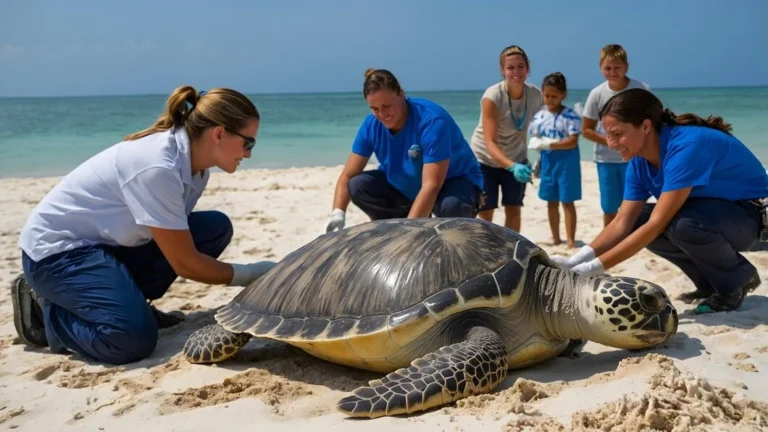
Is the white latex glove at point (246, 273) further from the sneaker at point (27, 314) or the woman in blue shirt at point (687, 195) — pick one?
the woman in blue shirt at point (687, 195)

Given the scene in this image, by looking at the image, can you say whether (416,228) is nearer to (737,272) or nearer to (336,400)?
(336,400)

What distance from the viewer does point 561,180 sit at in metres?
4.89

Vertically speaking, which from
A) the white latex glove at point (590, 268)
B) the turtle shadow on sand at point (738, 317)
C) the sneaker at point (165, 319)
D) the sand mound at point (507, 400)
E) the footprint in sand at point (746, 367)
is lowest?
the sneaker at point (165, 319)

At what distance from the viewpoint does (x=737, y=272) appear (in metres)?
3.07

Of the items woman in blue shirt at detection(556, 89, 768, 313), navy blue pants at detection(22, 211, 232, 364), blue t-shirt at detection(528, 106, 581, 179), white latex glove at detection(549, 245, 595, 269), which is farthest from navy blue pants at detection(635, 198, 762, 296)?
navy blue pants at detection(22, 211, 232, 364)

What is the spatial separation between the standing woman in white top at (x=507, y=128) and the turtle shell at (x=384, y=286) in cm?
196

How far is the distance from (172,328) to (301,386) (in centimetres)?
113

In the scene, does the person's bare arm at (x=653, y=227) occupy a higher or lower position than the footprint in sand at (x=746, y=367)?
higher

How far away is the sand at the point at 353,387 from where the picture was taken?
1.91 m

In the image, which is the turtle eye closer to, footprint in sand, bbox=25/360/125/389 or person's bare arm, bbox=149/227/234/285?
person's bare arm, bbox=149/227/234/285

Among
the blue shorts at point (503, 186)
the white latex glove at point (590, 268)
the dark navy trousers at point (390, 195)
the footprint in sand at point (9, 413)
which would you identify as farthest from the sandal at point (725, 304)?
the footprint in sand at point (9, 413)

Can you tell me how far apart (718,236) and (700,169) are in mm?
342

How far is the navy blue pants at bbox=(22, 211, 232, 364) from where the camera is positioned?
9.18 ft

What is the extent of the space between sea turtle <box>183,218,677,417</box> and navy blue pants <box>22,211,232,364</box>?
30 centimetres
